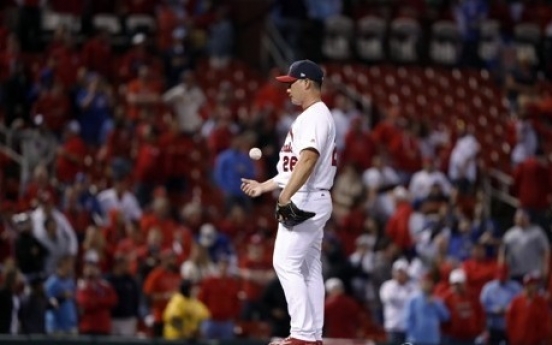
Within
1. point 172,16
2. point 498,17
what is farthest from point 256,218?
point 498,17

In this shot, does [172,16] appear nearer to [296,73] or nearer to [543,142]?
[543,142]

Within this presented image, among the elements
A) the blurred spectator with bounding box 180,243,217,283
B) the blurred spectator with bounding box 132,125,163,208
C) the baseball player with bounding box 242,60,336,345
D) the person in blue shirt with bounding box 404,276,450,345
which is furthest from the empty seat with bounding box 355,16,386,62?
the baseball player with bounding box 242,60,336,345

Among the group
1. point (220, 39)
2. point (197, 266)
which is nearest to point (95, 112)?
point (197, 266)

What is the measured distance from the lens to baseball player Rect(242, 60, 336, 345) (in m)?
11.9

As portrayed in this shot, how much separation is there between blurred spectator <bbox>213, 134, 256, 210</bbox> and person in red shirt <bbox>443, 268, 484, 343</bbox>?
358 cm

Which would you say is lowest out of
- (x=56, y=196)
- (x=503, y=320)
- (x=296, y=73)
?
(x=503, y=320)

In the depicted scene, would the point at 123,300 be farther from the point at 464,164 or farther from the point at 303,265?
the point at 303,265

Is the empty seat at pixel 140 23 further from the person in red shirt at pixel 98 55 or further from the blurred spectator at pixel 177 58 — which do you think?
the person in red shirt at pixel 98 55

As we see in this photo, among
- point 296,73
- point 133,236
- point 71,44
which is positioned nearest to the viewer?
point 296,73

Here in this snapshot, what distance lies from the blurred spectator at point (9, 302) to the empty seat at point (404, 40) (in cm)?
1273

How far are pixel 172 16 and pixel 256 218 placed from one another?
4.60m

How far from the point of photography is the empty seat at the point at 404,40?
29391 millimetres

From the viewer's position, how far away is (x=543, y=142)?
25547 millimetres

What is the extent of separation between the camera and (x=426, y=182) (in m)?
23.5
